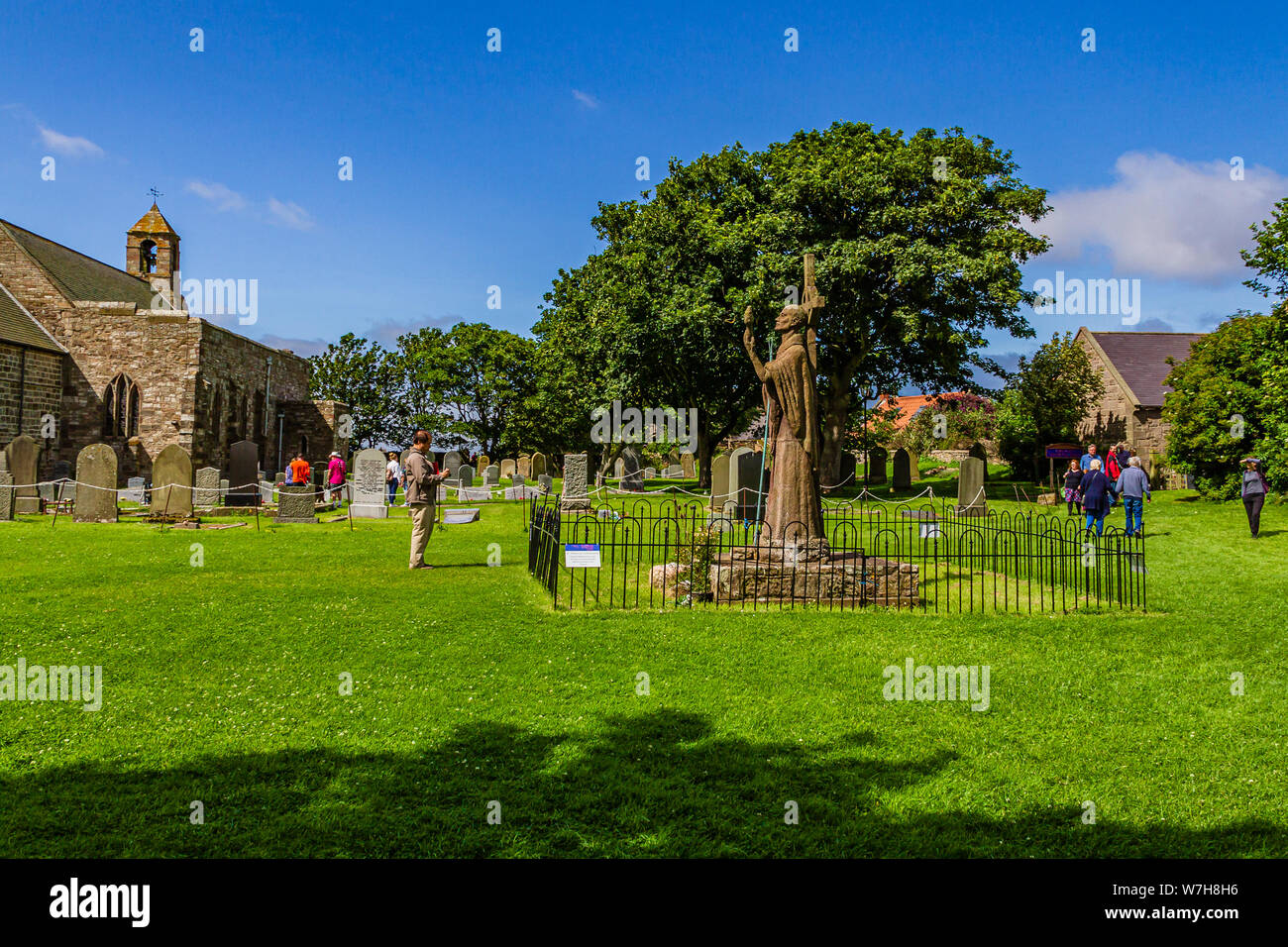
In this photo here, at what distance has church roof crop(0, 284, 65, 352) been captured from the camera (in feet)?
98.1

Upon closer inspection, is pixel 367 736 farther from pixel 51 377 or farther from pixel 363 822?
pixel 51 377

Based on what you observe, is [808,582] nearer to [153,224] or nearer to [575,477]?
[575,477]

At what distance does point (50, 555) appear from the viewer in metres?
12.9

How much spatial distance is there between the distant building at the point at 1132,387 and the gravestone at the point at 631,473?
21.0 m

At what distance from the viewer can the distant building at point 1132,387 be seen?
3419 centimetres

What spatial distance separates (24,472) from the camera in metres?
20.8

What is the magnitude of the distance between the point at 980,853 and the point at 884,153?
27.0 metres

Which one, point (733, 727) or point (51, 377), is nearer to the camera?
point (733, 727)

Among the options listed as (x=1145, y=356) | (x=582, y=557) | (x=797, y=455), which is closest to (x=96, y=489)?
(x=582, y=557)

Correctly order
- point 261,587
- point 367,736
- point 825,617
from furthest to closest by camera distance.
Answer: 1. point 261,587
2. point 825,617
3. point 367,736

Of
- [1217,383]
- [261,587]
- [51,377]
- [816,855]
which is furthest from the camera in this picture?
[51,377]

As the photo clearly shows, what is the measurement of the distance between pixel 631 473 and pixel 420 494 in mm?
19670

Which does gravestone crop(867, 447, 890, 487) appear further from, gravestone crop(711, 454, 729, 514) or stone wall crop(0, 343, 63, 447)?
stone wall crop(0, 343, 63, 447)

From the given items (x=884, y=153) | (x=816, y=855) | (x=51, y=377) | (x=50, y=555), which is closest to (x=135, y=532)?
(x=50, y=555)
